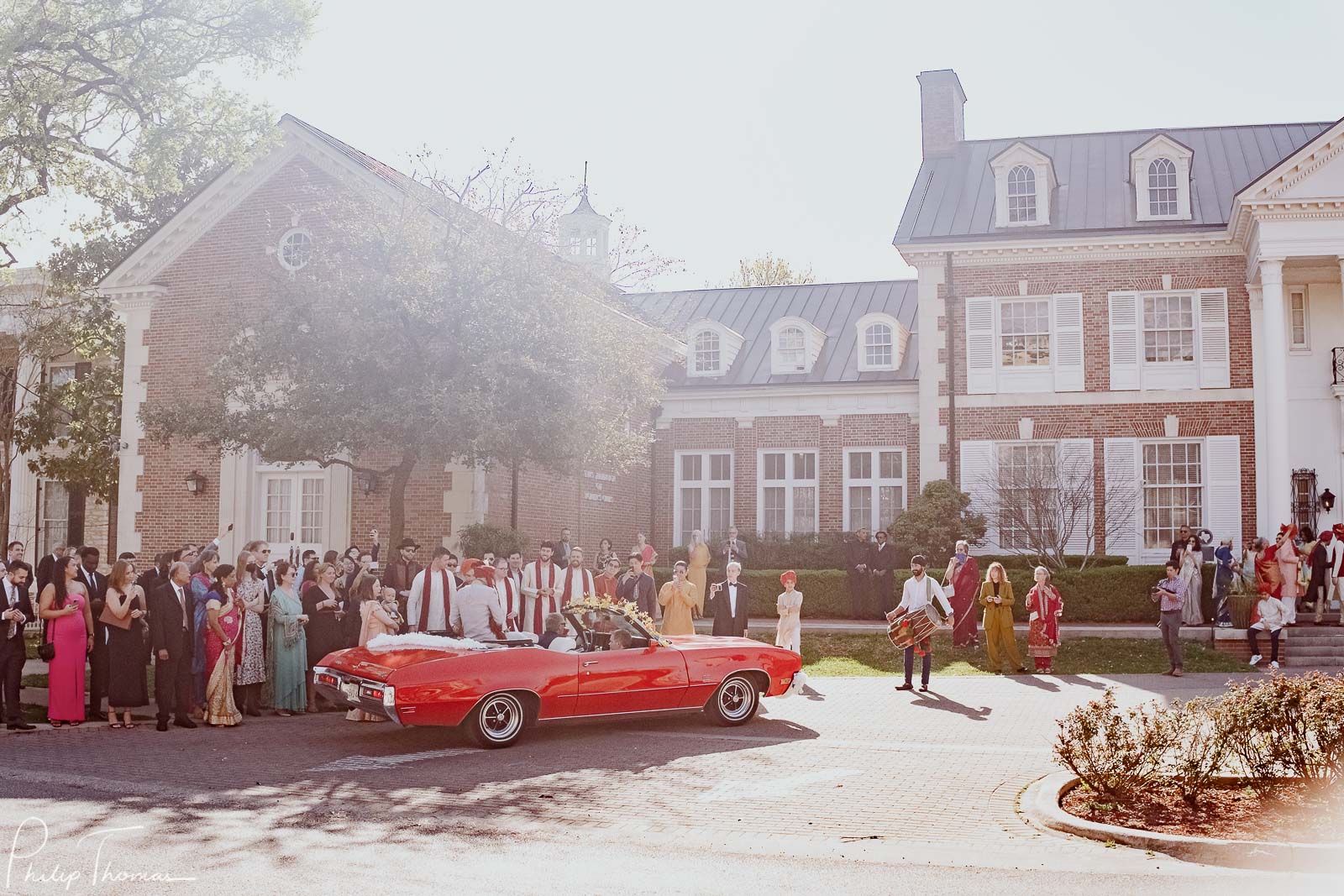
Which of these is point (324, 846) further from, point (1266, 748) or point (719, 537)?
point (719, 537)

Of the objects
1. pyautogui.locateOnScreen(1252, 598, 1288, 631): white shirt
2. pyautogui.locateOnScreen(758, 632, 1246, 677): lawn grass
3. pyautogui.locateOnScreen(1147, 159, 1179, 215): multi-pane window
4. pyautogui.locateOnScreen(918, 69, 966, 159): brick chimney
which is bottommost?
pyautogui.locateOnScreen(758, 632, 1246, 677): lawn grass

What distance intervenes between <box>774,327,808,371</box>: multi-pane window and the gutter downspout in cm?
440

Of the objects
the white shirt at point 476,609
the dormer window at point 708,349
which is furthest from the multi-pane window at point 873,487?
the white shirt at point 476,609

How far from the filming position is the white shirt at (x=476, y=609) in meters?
13.8

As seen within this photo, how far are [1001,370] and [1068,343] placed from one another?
4.81 ft

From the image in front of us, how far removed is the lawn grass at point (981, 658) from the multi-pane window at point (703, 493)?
9700mm

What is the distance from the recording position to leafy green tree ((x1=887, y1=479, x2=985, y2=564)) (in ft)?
81.0

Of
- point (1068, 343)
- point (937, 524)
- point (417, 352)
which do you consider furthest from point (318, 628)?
point (1068, 343)

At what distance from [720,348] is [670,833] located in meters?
24.1

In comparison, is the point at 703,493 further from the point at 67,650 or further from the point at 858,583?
the point at 67,650

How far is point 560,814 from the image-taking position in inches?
326

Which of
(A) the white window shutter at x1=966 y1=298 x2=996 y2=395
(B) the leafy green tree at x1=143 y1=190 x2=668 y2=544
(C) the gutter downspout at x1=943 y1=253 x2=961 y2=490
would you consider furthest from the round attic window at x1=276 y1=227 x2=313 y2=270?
(A) the white window shutter at x1=966 y1=298 x2=996 y2=395

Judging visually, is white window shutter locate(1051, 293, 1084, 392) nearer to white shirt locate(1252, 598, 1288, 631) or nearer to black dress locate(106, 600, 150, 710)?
white shirt locate(1252, 598, 1288, 631)

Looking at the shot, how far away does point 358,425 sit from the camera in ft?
61.9
